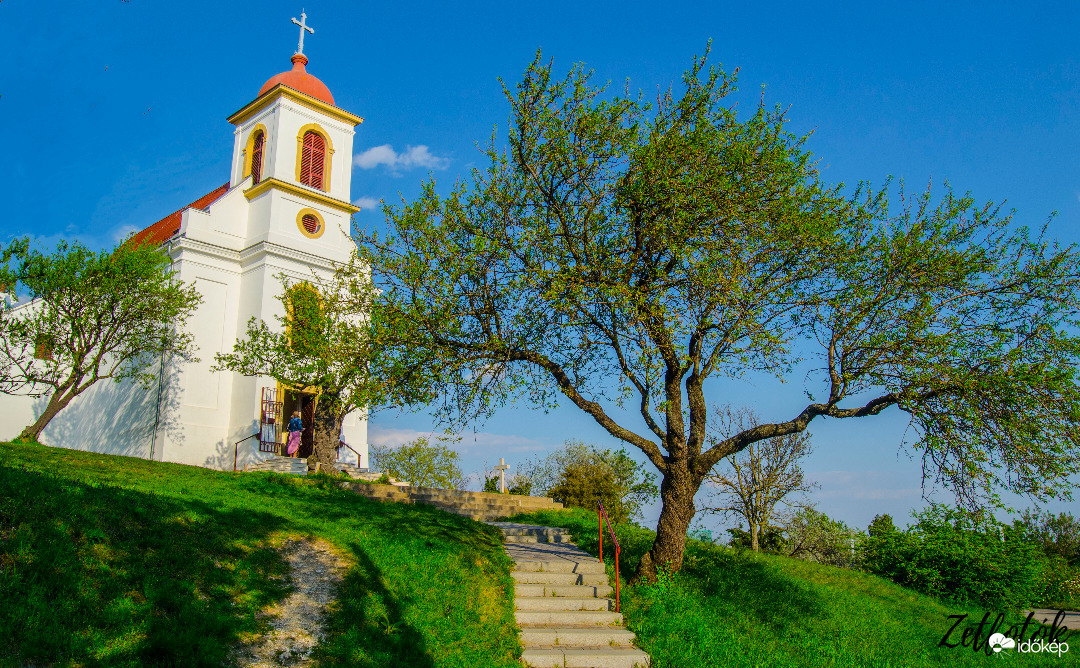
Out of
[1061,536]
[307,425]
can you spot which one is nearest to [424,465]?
[307,425]

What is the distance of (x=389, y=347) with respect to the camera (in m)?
12.2

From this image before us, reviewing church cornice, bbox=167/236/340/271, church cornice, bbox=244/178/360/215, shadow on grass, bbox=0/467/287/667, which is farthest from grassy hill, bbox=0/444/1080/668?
church cornice, bbox=244/178/360/215

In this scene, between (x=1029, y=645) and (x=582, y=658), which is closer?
(x=582, y=658)

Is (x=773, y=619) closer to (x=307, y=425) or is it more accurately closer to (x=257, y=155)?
(x=307, y=425)

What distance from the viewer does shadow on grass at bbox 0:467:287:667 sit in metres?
6.62

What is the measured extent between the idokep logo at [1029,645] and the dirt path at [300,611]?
450 inches

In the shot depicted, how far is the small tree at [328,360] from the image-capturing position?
479 inches

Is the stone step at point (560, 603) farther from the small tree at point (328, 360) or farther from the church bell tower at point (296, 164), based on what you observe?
the church bell tower at point (296, 164)

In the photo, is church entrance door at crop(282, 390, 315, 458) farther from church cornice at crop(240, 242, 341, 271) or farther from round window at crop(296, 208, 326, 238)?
round window at crop(296, 208, 326, 238)

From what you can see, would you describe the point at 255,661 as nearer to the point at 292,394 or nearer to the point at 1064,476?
the point at 1064,476

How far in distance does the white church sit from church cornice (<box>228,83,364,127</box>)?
0.05 m

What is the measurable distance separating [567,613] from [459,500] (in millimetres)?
9020

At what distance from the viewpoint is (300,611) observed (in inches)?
334

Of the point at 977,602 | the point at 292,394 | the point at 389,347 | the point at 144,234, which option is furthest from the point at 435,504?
the point at 144,234
